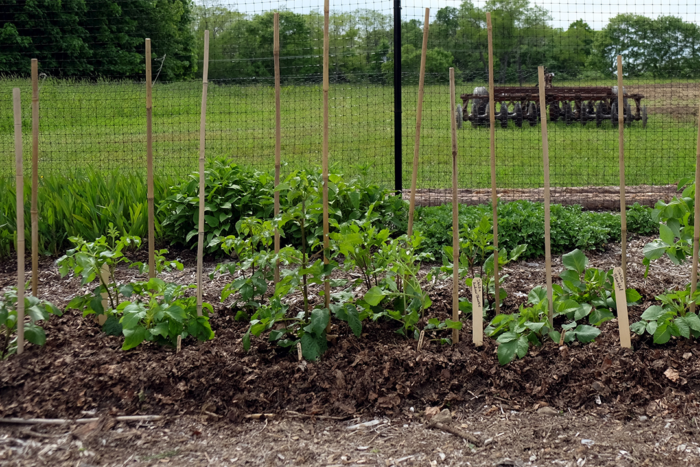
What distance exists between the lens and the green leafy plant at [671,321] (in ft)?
8.52

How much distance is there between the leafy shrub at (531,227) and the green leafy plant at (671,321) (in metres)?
1.61

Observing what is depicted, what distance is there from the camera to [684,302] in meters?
2.76

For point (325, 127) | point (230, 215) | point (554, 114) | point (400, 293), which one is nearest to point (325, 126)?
point (325, 127)

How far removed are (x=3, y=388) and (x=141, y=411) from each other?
2.01ft

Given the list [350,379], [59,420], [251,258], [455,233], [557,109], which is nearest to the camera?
[59,420]

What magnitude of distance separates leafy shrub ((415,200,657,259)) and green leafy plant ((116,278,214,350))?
6.71 ft

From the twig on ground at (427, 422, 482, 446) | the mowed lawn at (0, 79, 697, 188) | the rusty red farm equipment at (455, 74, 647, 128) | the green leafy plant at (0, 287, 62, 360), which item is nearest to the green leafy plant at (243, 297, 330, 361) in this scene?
the twig on ground at (427, 422, 482, 446)

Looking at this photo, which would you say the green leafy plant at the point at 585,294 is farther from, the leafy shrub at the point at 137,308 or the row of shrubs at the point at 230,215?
the leafy shrub at the point at 137,308

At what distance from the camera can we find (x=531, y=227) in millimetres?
4449

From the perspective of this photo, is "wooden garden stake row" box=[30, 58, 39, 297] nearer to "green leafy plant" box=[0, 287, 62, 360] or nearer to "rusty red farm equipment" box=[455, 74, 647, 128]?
"green leafy plant" box=[0, 287, 62, 360]

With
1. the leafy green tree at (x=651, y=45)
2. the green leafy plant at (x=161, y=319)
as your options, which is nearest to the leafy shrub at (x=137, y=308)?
the green leafy plant at (x=161, y=319)

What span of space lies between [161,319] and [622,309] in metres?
2.01

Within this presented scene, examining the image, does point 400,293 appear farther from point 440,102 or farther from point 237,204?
point 440,102

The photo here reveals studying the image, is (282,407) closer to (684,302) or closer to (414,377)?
(414,377)
